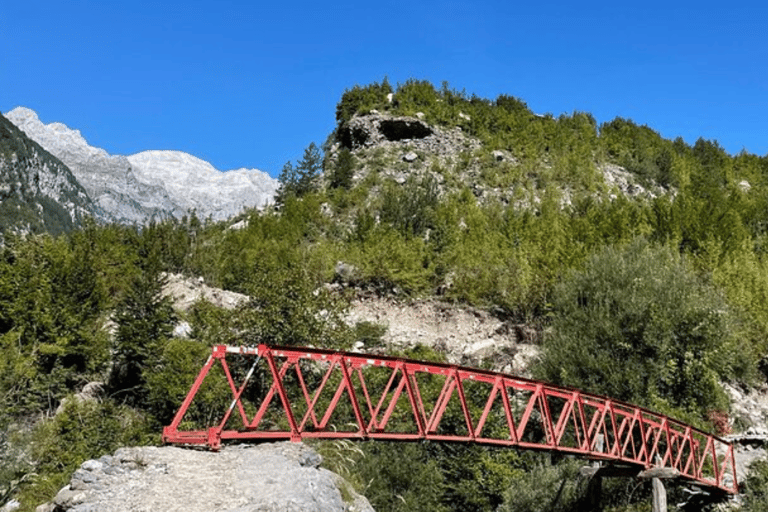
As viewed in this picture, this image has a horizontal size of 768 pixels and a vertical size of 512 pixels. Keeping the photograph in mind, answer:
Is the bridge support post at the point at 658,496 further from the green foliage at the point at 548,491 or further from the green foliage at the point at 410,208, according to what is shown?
the green foliage at the point at 410,208

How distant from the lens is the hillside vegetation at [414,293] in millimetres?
27047

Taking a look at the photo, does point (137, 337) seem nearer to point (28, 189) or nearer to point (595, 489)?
point (595, 489)

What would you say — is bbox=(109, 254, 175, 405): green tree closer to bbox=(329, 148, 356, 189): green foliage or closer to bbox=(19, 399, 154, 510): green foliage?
bbox=(19, 399, 154, 510): green foliage

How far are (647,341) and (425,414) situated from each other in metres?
13.0

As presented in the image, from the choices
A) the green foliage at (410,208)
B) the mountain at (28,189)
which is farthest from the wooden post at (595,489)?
the mountain at (28,189)

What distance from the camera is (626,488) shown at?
75.7ft

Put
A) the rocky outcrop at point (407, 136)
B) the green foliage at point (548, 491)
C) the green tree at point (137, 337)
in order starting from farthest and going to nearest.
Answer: the rocky outcrop at point (407, 136)
the green tree at point (137, 337)
the green foliage at point (548, 491)

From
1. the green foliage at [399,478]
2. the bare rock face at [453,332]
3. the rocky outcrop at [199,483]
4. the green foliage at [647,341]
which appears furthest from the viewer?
the bare rock face at [453,332]

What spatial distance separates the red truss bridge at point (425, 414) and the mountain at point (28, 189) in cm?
13350

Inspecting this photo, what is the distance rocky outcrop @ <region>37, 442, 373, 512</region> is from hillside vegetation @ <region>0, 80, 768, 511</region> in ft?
28.5

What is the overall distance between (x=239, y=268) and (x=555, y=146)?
41.5m

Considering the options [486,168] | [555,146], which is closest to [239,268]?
[486,168]

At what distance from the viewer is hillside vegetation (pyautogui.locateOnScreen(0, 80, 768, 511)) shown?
27.0 m

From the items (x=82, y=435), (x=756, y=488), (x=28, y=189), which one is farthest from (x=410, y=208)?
(x=28, y=189)
